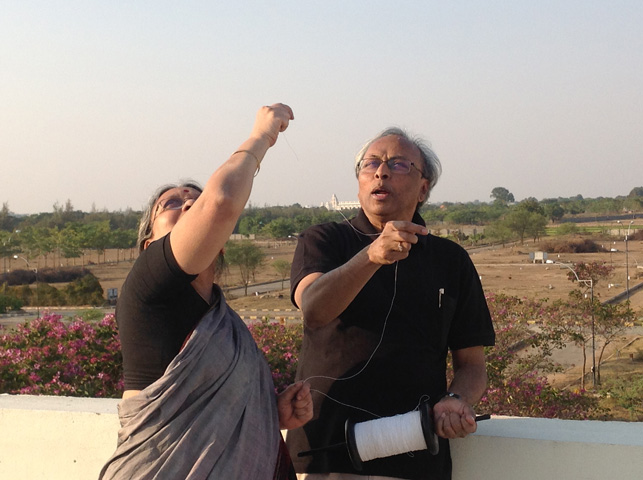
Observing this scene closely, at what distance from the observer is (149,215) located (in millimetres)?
2016

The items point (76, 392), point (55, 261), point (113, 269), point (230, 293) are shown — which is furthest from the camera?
point (55, 261)

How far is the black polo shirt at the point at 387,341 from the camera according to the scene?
2109 mm

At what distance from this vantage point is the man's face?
7.68ft

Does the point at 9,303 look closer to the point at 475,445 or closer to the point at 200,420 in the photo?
the point at 475,445

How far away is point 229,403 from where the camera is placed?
5.74 ft

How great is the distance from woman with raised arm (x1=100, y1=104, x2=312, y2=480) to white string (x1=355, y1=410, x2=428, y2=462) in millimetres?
302

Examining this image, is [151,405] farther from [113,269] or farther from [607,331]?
[113,269]

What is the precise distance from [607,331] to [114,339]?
16.1 metres

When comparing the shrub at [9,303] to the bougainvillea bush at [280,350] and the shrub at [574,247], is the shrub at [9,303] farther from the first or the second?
the shrub at [574,247]

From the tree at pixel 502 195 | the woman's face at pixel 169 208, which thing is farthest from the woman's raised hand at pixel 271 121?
the tree at pixel 502 195

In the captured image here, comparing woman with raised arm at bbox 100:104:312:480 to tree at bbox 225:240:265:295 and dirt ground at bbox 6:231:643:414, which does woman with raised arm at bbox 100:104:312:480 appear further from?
tree at bbox 225:240:265:295

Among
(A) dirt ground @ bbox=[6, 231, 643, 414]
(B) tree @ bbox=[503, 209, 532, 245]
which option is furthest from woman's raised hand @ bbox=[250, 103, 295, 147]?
(B) tree @ bbox=[503, 209, 532, 245]

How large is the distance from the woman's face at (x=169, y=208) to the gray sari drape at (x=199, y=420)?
10.8 inches

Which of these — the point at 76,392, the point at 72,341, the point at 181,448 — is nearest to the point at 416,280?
the point at 181,448
